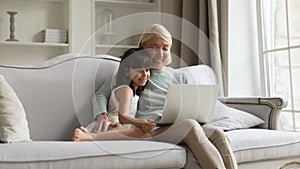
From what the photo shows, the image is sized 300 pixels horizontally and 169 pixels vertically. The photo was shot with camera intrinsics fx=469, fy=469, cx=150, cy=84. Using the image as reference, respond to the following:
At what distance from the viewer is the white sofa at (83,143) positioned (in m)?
1.96

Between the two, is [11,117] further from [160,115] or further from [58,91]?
[160,115]

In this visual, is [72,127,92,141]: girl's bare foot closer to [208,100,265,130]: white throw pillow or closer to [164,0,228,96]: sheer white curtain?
[208,100,265,130]: white throw pillow

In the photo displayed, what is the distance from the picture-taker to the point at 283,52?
370cm

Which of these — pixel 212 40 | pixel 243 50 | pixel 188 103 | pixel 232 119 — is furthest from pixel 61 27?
pixel 188 103

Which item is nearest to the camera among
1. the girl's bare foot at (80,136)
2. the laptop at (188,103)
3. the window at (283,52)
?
the laptop at (188,103)

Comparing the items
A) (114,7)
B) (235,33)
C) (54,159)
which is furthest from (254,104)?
(114,7)

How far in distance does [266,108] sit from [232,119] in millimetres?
254

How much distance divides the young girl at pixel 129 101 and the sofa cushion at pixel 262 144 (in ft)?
1.56

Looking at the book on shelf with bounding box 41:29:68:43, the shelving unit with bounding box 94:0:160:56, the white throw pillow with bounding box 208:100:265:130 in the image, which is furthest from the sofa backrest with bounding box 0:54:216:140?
the shelving unit with bounding box 94:0:160:56

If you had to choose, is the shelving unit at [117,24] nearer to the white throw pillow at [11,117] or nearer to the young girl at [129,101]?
the young girl at [129,101]

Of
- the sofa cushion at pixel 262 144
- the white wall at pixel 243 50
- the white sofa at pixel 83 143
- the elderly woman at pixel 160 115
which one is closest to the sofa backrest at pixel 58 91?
the white sofa at pixel 83 143

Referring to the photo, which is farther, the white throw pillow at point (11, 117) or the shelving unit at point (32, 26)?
the shelving unit at point (32, 26)

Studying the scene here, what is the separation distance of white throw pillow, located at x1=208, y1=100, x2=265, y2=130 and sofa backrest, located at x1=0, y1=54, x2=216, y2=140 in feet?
0.86

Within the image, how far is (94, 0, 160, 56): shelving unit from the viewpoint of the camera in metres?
4.20
